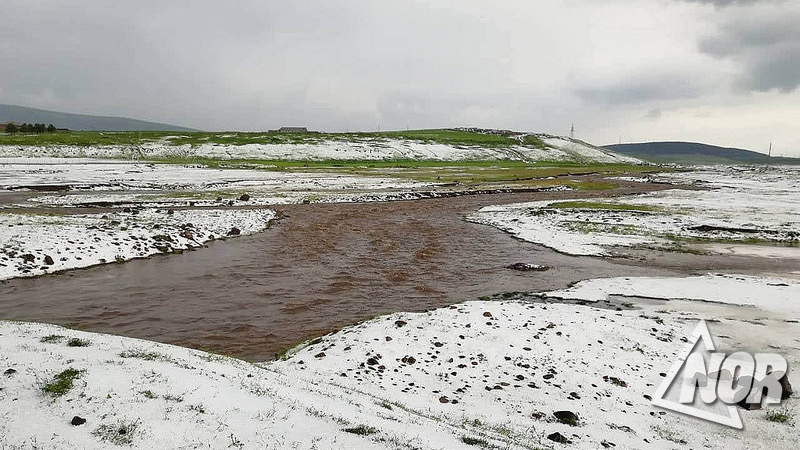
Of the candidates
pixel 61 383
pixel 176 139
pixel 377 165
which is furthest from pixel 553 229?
pixel 176 139

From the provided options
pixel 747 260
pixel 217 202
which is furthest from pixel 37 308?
pixel 747 260

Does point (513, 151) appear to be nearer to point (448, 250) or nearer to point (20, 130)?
point (448, 250)

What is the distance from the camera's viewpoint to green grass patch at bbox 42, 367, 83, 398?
770cm

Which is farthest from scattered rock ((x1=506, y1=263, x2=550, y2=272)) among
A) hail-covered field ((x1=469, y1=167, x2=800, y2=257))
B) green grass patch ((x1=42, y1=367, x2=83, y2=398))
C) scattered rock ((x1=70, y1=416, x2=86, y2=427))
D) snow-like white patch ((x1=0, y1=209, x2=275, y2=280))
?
scattered rock ((x1=70, y1=416, x2=86, y2=427))

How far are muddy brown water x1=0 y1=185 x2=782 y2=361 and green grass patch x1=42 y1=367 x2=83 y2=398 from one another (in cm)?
539

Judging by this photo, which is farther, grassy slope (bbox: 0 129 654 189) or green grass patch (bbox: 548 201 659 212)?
grassy slope (bbox: 0 129 654 189)

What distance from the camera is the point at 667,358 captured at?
13.0m

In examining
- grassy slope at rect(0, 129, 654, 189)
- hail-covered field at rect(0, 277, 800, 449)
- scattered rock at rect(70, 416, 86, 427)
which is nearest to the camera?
scattered rock at rect(70, 416, 86, 427)

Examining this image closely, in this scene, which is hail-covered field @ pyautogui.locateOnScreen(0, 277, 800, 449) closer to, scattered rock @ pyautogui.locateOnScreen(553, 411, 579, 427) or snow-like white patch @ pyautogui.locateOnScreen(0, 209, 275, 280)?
scattered rock @ pyautogui.locateOnScreen(553, 411, 579, 427)

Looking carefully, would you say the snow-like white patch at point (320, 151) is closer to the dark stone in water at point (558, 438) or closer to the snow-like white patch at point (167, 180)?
the snow-like white patch at point (167, 180)

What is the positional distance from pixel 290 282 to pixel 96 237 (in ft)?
41.6

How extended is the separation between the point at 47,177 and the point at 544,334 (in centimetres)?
7237

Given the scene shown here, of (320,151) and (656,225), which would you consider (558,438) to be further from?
(320,151)

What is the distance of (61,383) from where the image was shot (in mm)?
7973
